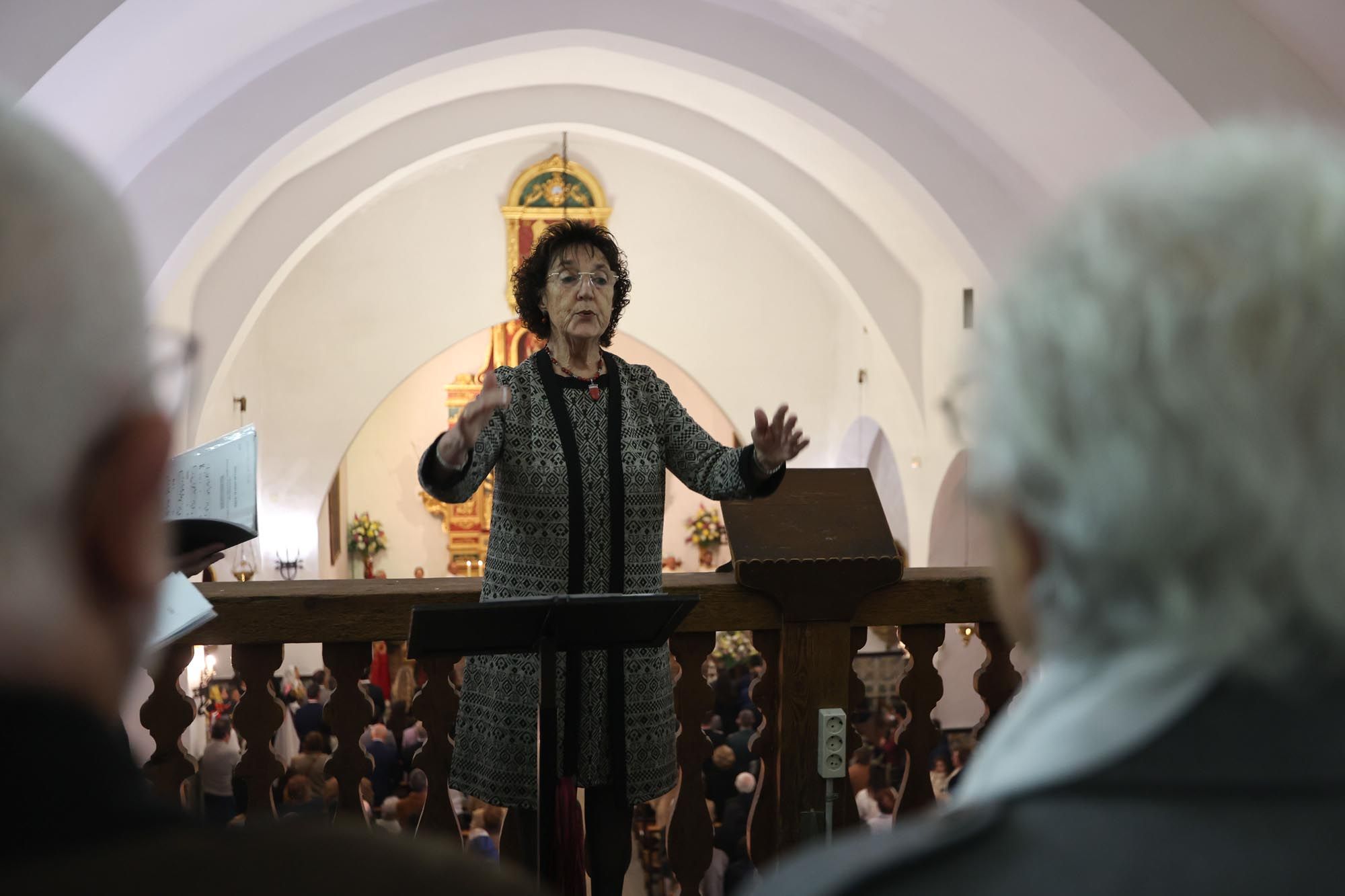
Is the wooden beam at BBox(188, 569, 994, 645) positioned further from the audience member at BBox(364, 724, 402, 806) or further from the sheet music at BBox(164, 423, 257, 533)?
the audience member at BBox(364, 724, 402, 806)

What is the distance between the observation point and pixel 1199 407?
2.47 feet

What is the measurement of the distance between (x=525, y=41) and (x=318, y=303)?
6537 mm

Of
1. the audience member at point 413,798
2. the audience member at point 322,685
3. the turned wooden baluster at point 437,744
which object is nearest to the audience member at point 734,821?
the audience member at point 413,798

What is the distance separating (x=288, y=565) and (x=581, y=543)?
12224mm

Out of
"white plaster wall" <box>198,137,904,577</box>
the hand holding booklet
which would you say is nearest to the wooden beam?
the hand holding booklet

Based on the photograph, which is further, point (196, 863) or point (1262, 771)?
point (1262, 771)

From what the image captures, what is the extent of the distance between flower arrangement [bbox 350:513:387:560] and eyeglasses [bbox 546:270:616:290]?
16530 mm

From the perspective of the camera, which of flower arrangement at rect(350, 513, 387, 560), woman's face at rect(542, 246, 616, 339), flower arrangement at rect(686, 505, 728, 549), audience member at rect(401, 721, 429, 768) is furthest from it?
flower arrangement at rect(686, 505, 728, 549)

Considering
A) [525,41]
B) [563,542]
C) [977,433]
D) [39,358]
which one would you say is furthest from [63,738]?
[525,41]

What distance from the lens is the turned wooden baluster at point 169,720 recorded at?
3.16 meters

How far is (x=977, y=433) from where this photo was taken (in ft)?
2.86

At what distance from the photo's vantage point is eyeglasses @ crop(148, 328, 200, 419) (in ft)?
2.45

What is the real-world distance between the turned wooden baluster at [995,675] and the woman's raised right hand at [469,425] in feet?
5.10

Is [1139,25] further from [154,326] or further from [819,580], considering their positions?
[154,326]
